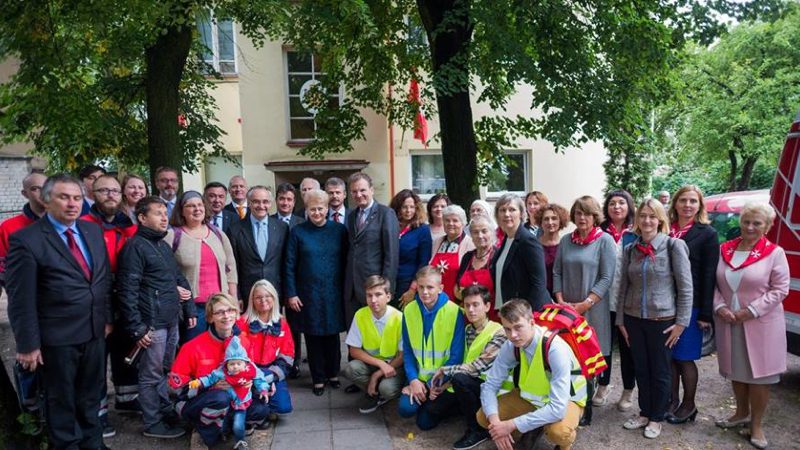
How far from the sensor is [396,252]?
520cm

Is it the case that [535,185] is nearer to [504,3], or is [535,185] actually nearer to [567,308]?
[504,3]

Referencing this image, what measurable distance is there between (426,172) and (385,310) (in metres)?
10.9

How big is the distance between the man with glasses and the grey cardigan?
144 inches

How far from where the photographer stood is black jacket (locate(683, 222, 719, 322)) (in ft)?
14.2

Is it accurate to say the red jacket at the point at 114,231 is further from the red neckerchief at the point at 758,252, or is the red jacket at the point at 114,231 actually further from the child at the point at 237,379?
the red neckerchief at the point at 758,252

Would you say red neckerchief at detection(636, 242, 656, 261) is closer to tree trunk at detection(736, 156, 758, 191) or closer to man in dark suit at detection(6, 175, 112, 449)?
man in dark suit at detection(6, 175, 112, 449)

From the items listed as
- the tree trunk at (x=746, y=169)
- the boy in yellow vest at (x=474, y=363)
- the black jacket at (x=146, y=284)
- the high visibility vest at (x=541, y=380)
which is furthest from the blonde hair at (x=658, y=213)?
the tree trunk at (x=746, y=169)

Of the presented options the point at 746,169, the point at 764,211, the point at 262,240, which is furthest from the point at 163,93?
the point at 746,169

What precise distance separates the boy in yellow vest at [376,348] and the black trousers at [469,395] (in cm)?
63

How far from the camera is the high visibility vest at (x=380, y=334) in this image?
190 inches

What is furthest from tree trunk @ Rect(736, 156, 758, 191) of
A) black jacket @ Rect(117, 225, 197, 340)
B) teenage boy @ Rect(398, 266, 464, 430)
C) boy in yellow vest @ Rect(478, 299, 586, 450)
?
black jacket @ Rect(117, 225, 197, 340)

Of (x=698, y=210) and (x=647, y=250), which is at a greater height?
(x=698, y=210)

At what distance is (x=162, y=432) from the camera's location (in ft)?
14.6

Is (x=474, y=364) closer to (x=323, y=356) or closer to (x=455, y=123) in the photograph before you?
(x=323, y=356)
